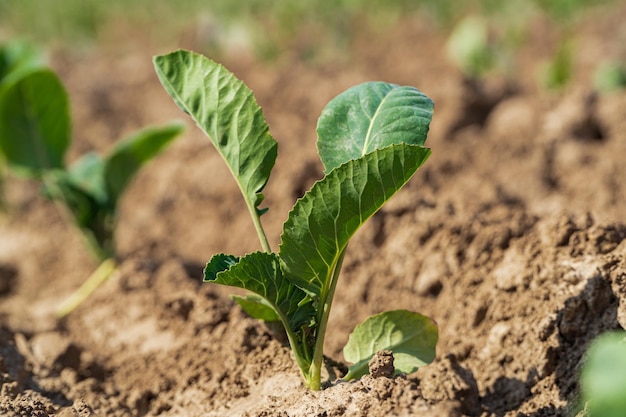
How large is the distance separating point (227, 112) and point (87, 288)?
1.66 m

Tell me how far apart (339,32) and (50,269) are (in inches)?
156

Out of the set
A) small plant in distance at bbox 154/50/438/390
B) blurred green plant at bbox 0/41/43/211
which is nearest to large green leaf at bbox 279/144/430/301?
small plant in distance at bbox 154/50/438/390

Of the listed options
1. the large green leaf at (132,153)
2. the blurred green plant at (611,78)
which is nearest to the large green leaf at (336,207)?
the large green leaf at (132,153)

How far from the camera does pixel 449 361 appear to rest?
2170 mm

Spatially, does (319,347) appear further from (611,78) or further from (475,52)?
(475,52)

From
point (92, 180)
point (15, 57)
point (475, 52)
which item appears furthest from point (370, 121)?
point (475, 52)

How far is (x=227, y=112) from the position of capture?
2.00m

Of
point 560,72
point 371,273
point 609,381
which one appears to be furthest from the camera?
point 560,72

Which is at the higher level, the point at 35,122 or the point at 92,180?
the point at 35,122

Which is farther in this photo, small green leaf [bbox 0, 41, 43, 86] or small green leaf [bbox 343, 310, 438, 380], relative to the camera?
small green leaf [bbox 0, 41, 43, 86]

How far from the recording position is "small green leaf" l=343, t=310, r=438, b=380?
2.05 meters

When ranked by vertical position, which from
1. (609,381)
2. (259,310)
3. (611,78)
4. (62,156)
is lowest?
(609,381)

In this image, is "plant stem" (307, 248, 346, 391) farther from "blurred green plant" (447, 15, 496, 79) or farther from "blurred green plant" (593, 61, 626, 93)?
"blurred green plant" (447, 15, 496, 79)

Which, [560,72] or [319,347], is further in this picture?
[560,72]
